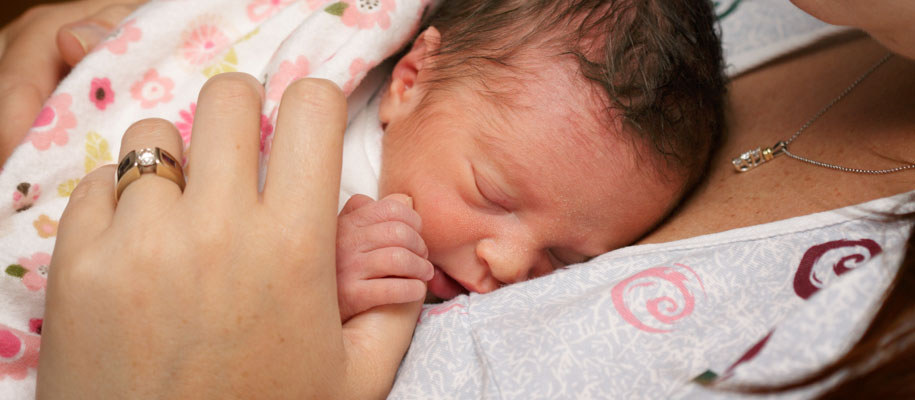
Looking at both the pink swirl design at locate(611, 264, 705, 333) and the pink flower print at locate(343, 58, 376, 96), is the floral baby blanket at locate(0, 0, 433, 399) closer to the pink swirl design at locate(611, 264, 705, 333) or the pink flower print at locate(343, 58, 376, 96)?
the pink flower print at locate(343, 58, 376, 96)

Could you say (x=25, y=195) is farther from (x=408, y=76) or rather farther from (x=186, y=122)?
(x=408, y=76)

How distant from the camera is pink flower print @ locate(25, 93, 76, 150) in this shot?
A: 1.20 metres

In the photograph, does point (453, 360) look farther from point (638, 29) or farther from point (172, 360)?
point (638, 29)

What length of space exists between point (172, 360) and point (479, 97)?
2.40ft

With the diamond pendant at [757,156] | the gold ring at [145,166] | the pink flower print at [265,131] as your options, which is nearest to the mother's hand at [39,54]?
the pink flower print at [265,131]

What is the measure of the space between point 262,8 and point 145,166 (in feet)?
2.83

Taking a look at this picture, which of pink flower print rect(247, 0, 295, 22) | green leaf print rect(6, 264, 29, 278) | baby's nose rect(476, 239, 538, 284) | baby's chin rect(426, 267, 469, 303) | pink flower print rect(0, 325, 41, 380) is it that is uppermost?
pink flower print rect(247, 0, 295, 22)

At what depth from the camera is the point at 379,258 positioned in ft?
3.22

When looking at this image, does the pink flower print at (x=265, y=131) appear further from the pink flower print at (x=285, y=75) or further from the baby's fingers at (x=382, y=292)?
the baby's fingers at (x=382, y=292)

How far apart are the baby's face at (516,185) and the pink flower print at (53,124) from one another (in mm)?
705

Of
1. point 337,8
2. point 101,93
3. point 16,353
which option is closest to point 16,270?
point 16,353

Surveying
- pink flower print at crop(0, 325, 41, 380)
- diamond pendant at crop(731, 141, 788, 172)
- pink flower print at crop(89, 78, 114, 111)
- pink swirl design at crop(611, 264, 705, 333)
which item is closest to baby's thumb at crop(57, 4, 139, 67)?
pink flower print at crop(89, 78, 114, 111)

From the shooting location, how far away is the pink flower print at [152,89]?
1.33 meters

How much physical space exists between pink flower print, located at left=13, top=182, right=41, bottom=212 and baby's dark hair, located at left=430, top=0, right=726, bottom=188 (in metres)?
0.82
